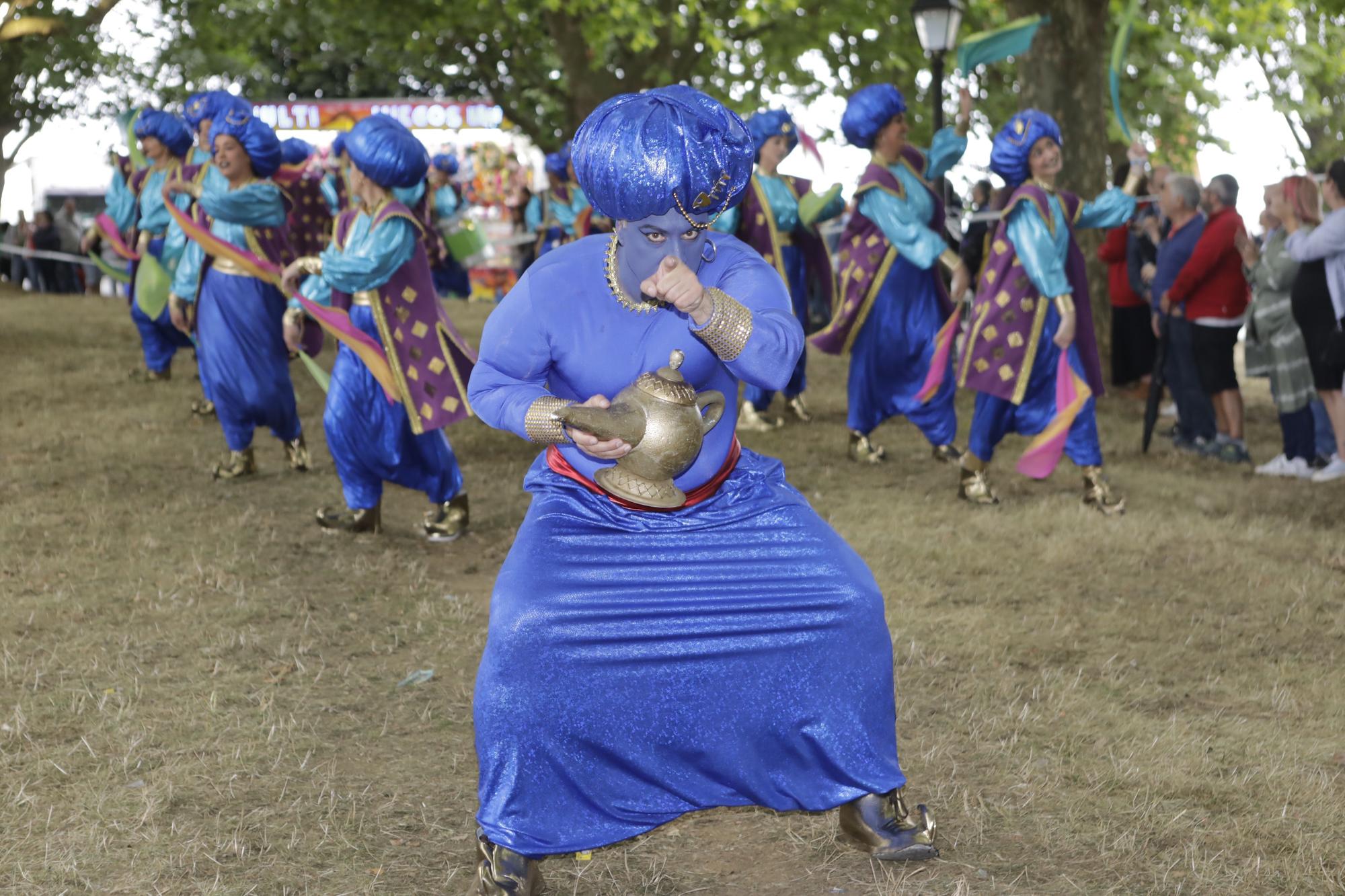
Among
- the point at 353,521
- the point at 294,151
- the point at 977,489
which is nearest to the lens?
the point at 353,521

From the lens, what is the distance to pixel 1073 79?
1130 centimetres

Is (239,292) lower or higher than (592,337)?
lower

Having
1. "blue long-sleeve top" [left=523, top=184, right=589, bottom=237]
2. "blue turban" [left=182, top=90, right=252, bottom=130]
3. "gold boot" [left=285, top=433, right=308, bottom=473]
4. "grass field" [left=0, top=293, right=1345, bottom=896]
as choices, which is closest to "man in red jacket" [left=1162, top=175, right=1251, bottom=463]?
"grass field" [left=0, top=293, right=1345, bottom=896]

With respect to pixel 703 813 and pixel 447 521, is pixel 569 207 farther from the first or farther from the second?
pixel 703 813

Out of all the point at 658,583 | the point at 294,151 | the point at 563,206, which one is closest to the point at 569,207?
the point at 563,206

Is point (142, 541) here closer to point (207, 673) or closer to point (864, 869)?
point (207, 673)

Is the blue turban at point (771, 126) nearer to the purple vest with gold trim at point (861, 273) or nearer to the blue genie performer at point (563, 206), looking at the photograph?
the purple vest with gold trim at point (861, 273)

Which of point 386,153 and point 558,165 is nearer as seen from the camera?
point 386,153

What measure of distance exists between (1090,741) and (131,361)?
36.4ft

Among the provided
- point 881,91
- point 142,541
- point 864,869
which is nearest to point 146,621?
point 142,541

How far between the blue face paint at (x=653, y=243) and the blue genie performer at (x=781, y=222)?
17.5 ft

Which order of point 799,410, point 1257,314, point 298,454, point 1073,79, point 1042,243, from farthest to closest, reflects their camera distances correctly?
1. point 1073,79
2. point 799,410
3. point 1257,314
4. point 298,454
5. point 1042,243

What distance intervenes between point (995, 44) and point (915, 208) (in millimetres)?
1248

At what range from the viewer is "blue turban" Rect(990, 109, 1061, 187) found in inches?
263
